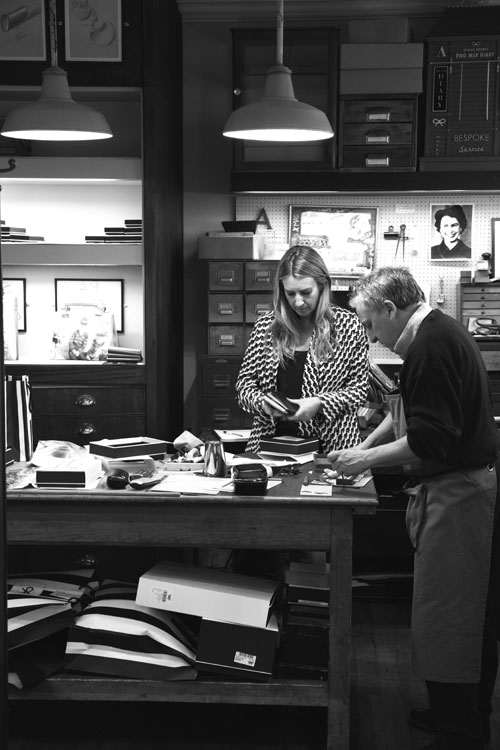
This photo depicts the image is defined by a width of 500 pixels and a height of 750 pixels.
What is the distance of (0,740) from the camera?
2.80ft

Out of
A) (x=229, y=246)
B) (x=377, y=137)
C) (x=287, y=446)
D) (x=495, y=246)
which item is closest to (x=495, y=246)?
(x=495, y=246)

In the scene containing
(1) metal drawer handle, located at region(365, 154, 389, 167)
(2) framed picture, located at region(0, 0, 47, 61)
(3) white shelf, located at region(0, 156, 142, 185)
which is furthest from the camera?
(1) metal drawer handle, located at region(365, 154, 389, 167)

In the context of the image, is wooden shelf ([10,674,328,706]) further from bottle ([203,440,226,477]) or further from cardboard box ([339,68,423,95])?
cardboard box ([339,68,423,95])

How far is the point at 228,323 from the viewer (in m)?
5.05

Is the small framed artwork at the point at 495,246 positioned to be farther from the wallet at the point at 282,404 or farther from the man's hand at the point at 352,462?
the man's hand at the point at 352,462

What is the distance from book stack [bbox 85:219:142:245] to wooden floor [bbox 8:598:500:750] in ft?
8.48

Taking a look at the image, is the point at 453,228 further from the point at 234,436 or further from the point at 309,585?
the point at 309,585

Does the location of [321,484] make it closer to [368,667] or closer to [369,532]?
[368,667]

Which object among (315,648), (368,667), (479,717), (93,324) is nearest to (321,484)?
(315,648)

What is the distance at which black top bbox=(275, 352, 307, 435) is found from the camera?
3480 millimetres

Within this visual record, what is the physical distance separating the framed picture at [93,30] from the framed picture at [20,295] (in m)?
1.30

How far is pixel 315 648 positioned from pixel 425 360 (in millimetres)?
932

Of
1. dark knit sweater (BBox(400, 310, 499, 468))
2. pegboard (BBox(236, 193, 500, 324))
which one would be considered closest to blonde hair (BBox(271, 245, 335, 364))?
dark knit sweater (BBox(400, 310, 499, 468))

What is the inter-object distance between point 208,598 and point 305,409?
0.86 m
